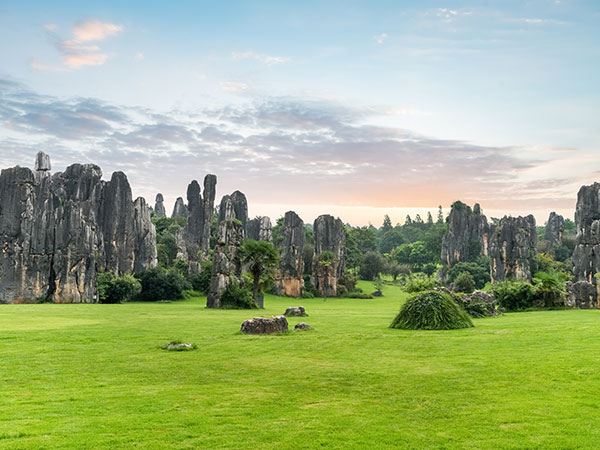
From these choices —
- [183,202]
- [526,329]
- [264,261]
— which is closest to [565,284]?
[526,329]

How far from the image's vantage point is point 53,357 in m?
15.5

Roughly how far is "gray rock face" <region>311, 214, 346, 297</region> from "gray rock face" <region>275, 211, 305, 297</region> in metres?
3.72

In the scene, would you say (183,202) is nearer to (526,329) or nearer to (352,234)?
(352,234)

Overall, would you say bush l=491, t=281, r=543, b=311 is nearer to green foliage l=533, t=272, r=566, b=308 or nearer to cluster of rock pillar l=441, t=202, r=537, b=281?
green foliage l=533, t=272, r=566, b=308

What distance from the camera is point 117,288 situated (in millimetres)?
59656

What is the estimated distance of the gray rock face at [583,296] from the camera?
3906 centimetres

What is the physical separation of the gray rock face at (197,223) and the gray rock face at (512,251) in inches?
1756

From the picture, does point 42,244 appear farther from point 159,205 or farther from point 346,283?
point 159,205

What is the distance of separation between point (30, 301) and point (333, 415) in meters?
55.7

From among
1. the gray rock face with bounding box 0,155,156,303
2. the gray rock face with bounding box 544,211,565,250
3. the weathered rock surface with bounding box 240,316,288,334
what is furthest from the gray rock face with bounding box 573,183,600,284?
the gray rock face with bounding box 544,211,565,250

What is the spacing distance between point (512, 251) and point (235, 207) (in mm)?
46128

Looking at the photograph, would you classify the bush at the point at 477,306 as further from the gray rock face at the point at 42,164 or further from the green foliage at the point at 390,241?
the green foliage at the point at 390,241

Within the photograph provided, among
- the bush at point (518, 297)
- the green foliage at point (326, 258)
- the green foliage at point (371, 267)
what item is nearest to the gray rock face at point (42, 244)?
the green foliage at point (326, 258)

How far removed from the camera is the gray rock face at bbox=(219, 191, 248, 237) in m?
92.7
